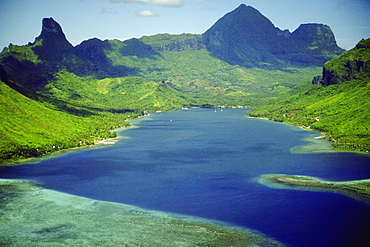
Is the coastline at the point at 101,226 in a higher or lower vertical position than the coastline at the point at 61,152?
lower

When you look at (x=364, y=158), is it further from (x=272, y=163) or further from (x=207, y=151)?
(x=207, y=151)

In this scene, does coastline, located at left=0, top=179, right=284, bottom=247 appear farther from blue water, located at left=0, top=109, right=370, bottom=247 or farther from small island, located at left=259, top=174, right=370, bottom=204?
small island, located at left=259, top=174, right=370, bottom=204

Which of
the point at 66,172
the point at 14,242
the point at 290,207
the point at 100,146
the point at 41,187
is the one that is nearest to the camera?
the point at 14,242

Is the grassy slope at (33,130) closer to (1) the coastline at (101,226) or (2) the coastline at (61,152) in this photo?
(2) the coastline at (61,152)

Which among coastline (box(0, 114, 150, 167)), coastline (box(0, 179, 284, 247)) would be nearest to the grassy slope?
coastline (box(0, 114, 150, 167))

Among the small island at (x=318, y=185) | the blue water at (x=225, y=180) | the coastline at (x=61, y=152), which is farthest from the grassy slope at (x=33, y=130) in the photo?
the small island at (x=318, y=185)

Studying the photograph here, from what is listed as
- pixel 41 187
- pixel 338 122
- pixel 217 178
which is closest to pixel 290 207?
pixel 217 178
